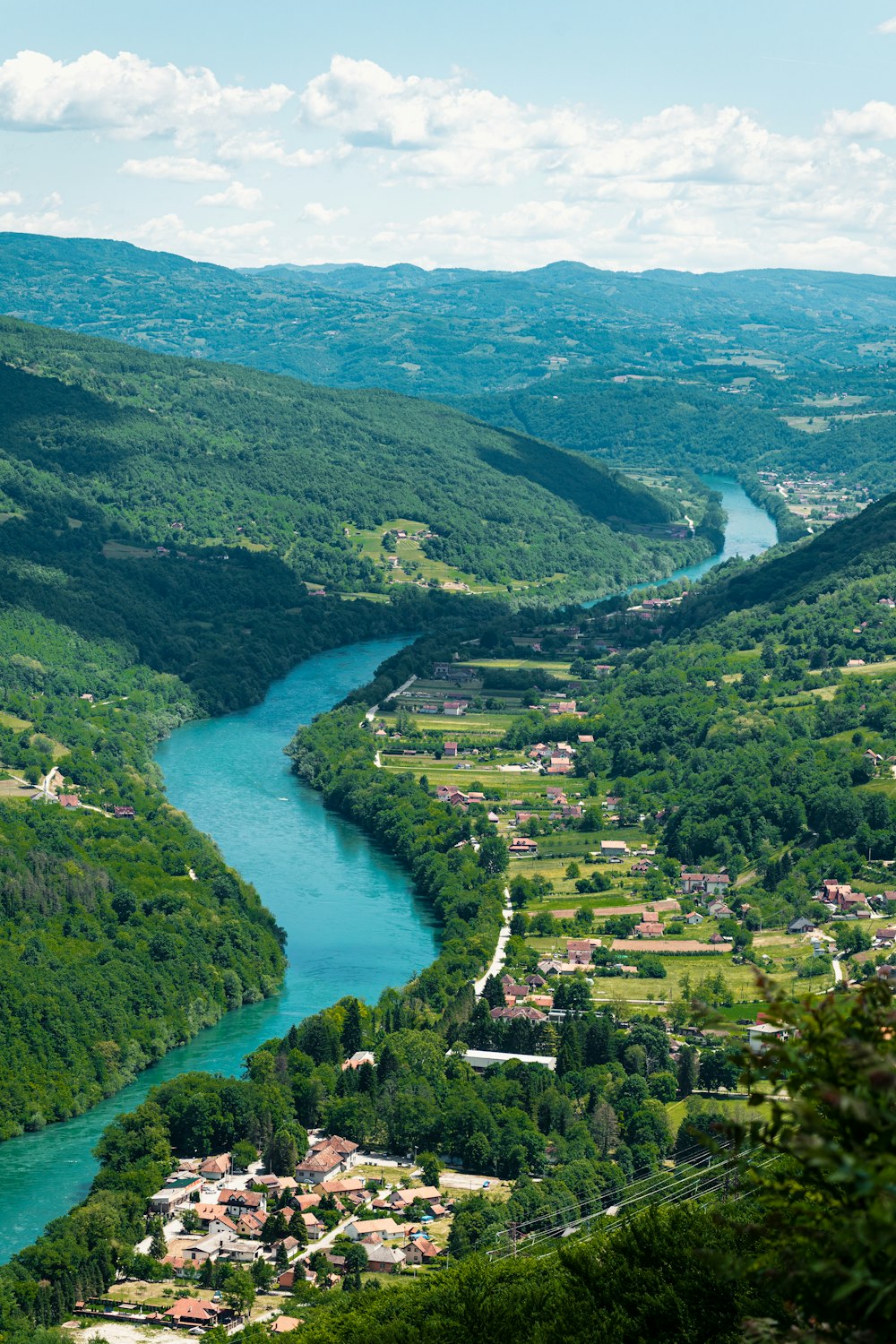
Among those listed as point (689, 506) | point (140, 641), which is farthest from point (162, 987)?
point (689, 506)

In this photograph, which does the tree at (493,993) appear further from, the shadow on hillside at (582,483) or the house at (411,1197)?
the shadow on hillside at (582,483)

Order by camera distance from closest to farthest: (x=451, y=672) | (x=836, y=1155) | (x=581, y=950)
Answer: (x=836, y=1155)
(x=581, y=950)
(x=451, y=672)

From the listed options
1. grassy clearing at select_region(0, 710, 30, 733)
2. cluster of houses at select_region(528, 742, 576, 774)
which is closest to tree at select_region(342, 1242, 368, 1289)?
cluster of houses at select_region(528, 742, 576, 774)

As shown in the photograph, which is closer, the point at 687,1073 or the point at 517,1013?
the point at 687,1073

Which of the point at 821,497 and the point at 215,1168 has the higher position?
the point at 821,497

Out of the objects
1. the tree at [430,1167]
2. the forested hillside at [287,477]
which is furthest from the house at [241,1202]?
the forested hillside at [287,477]

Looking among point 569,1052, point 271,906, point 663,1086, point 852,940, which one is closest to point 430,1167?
point 569,1052

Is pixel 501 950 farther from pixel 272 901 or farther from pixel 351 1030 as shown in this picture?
pixel 351 1030
